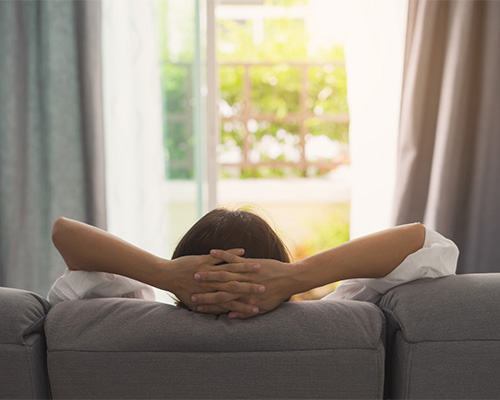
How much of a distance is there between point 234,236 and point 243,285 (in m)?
0.12

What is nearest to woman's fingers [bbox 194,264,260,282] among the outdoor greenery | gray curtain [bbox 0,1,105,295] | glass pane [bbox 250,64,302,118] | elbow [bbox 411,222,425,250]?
elbow [bbox 411,222,425,250]

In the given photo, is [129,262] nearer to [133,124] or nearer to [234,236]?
[234,236]

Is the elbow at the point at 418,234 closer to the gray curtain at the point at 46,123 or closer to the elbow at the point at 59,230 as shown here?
the elbow at the point at 59,230

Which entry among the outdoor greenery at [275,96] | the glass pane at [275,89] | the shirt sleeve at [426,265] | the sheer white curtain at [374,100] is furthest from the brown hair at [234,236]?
the glass pane at [275,89]

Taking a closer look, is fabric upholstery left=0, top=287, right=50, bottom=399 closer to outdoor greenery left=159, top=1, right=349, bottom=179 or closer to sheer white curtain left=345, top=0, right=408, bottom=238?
sheer white curtain left=345, top=0, right=408, bottom=238

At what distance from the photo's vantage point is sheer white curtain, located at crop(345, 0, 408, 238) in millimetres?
3004

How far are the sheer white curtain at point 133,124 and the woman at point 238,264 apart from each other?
1.84m

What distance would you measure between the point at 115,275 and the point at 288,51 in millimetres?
5317

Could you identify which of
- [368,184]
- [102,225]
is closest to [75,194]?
[102,225]

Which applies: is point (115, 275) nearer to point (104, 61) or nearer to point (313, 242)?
point (104, 61)

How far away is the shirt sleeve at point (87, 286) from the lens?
1.25m

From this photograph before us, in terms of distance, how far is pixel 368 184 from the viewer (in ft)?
10.3

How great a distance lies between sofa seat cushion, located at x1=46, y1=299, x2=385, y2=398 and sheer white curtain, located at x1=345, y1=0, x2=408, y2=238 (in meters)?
2.10

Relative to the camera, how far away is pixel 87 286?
125 centimetres
